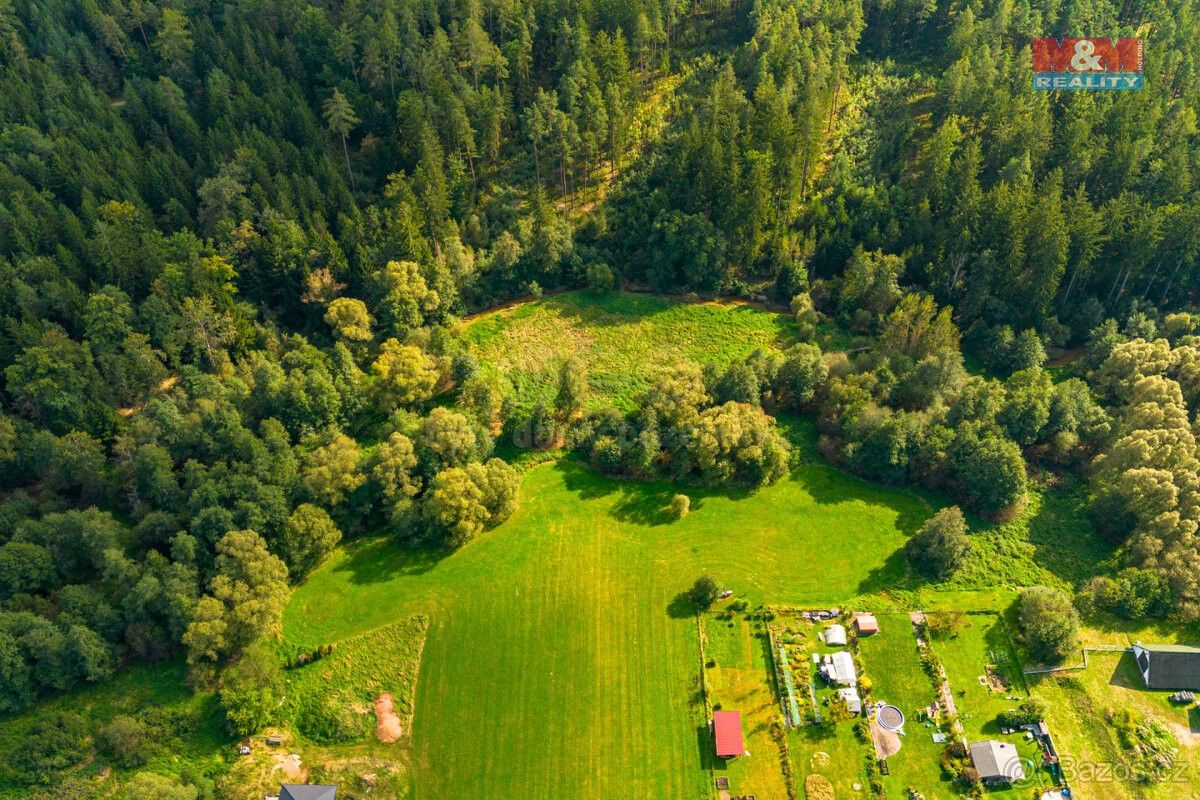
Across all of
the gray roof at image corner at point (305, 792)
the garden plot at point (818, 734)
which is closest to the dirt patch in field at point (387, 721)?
the gray roof at image corner at point (305, 792)

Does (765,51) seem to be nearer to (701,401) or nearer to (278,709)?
(701,401)

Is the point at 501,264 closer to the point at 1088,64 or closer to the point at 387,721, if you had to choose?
the point at 387,721

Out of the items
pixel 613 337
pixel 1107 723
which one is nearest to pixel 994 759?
pixel 1107 723

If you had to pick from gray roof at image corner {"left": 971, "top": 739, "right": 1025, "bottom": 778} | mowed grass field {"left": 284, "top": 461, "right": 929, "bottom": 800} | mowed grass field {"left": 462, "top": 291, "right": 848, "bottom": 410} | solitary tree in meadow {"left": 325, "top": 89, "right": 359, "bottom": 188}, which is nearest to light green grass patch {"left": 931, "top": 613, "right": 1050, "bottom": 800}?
gray roof at image corner {"left": 971, "top": 739, "right": 1025, "bottom": 778}

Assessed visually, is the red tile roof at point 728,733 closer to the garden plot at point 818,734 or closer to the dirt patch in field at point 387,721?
the garden plot at point 818,734

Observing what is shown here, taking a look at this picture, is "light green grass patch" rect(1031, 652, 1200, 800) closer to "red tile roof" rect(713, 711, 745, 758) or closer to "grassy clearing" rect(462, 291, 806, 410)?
"red tile roof" rect(713, 711, 745, 758)
